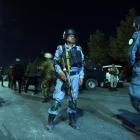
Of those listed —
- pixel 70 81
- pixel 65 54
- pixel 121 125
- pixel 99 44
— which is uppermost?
pixel 99 44

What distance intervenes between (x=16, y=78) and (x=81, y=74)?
644 cm

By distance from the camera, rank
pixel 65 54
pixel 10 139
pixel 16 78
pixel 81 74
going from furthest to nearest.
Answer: pixel 16 78
pixel 81 74
pixel 65 54
pixel 10 139

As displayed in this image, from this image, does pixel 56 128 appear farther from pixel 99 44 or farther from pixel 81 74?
pixel 99 44

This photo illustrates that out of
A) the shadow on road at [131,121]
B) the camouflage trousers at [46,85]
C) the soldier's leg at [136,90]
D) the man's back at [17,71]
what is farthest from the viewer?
the man's back at [17,71]

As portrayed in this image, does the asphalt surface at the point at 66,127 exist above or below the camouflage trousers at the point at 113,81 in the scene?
below

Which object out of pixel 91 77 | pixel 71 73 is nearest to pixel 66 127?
pixel 71 73

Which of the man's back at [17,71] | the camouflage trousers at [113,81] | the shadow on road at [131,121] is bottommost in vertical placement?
the shadow on road at [131,121]

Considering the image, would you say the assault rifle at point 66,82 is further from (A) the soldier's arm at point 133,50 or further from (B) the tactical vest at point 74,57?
(A) the soldier's arm at point 133,50

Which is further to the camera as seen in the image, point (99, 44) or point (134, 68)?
point (99, 44)

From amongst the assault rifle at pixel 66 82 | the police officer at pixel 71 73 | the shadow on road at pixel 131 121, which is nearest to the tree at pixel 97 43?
the shadow on road at pixel 131 121

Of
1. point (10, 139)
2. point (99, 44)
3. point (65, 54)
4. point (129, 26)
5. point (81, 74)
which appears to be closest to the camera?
point (10, 139)

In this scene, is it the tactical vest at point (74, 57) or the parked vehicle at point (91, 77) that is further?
the parked vehicle at point (91, 77)

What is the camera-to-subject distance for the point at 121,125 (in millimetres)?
3764

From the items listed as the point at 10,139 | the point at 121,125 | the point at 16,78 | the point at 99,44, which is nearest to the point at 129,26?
the point at 99,44
